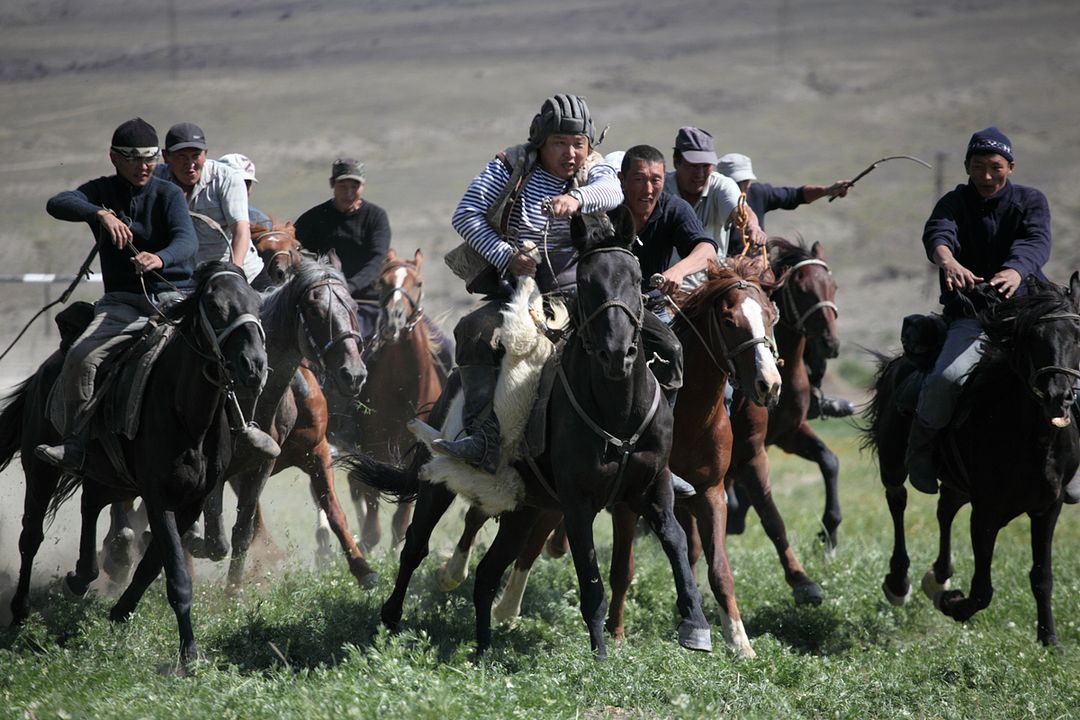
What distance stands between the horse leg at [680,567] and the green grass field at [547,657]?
0.81ft

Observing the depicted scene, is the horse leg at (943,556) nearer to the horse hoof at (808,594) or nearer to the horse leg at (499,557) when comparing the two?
the horse hoof at (808,594)

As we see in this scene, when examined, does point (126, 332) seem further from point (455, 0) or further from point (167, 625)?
point (455, 0)

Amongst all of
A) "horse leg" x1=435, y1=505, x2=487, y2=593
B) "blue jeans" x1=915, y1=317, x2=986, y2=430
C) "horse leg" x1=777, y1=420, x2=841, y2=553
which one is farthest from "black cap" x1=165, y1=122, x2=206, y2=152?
"horse leg" x1=777, y1=420, x2=841, y2=553

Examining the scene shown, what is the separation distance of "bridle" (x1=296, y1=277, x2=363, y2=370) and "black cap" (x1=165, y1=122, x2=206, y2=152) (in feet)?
4.82

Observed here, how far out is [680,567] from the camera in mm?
7594

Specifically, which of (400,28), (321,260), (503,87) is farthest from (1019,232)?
(400,28)

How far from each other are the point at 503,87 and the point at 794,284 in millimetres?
51514

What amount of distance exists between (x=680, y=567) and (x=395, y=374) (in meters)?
5.85

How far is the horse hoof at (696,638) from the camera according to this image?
7366 millimetres

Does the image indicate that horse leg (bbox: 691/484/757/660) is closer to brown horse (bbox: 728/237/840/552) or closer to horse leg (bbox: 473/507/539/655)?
horse leg (bbox: 473/507/539/655)

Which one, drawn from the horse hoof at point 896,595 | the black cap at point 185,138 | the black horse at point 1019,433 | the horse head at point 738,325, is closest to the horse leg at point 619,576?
the horse head at point 738,325

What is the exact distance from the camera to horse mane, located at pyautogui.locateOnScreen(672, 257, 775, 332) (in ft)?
29.3

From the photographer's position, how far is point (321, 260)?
409 inches

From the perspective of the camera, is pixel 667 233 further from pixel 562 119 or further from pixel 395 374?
pixel 395 374
